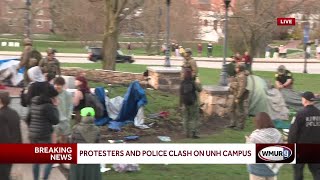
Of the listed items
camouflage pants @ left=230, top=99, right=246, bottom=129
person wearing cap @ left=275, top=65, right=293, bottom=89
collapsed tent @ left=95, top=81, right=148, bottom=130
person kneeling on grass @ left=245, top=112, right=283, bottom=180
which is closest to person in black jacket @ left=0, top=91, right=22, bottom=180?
person kneeling on grass @ left=245, top=112, right=283, bottom=180

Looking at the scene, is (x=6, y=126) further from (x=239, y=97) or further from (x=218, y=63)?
(x=218, y=63)

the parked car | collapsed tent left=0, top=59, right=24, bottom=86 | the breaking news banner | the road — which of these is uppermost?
collapsed tent left=0, top=59, right=24, bottom=86

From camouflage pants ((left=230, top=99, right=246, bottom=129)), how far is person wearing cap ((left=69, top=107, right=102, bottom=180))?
Result: 6.89 meters

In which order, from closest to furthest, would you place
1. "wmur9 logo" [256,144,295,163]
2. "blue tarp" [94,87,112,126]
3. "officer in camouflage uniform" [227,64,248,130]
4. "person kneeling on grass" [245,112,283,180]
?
"person kneeling on grass" [245,112,283,180]
"wmur9 logo" [256,144,295,163]
"officer in camouflage uniform" [227,64,248,130]
"blue tarp" [94,87,112,126]

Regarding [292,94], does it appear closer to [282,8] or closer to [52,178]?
[52,178]

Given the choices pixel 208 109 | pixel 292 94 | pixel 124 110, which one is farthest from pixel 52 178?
pixel 292 94

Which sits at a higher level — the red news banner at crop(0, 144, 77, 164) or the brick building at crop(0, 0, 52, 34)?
the brick building at crop(0, 0, 52, 34)

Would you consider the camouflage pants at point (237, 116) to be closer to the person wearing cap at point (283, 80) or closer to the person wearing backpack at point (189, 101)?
the person wearing backpack at point (189, 101)

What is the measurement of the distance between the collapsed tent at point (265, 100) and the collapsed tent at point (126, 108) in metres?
3.26

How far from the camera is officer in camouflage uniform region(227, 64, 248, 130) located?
13531 mm

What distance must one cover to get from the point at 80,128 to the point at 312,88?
19.1 metres

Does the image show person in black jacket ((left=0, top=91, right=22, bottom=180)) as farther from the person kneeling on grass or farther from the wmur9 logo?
the wmur9 logo

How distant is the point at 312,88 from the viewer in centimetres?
2491

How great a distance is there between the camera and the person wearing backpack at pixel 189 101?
40.9 feet
